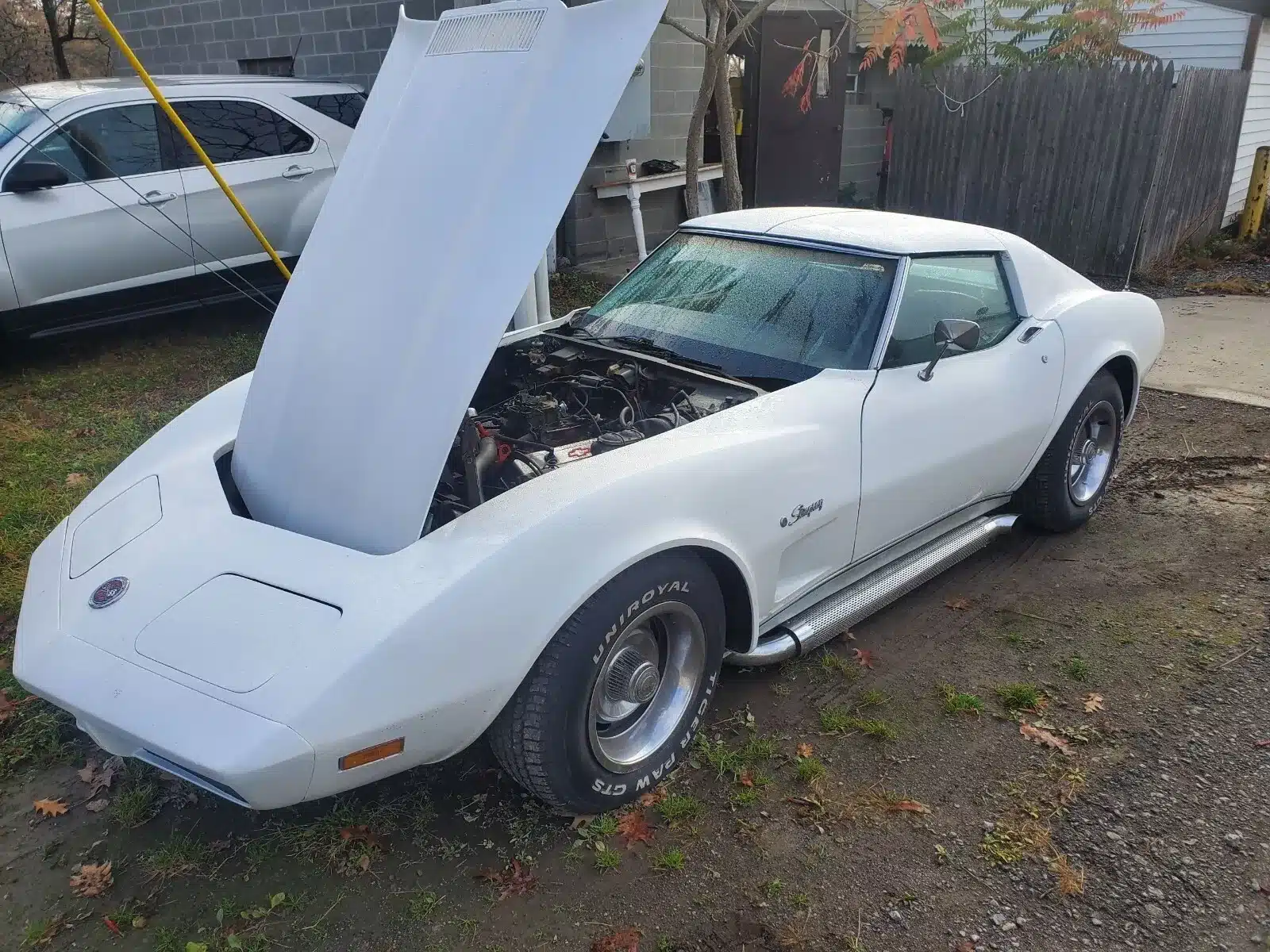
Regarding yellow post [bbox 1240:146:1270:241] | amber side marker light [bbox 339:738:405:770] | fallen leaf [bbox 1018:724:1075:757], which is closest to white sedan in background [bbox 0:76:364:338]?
amber side marker light [bbox 339:738:405:770]

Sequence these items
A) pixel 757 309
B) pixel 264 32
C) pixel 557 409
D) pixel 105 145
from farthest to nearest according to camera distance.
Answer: pixel 264 32 < pixel 105 145 < pixel 757 309 < pixel 557 409

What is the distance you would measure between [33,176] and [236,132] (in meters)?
1.45

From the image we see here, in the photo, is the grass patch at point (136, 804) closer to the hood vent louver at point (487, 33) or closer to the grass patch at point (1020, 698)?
the hood vent louver at point (487, 33)

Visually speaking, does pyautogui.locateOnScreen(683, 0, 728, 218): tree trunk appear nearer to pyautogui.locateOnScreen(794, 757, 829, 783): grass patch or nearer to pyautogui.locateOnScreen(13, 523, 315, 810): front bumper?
pyautogui.locateOnScreen(794, 757, 829, 783): grass patch

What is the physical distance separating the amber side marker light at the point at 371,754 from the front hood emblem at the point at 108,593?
2.66 feet

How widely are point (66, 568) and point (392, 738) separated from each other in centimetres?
121

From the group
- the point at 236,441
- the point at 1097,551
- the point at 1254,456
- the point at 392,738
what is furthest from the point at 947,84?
the point at 392,738

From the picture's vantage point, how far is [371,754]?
7.47 ft

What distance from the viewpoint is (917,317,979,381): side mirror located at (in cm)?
344

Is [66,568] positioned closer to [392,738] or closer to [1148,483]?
[392,738]

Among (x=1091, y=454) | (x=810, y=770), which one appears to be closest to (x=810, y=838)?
(x=810, y=770)

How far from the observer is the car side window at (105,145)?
6.18 metres

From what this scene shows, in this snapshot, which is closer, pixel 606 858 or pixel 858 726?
pixel 606 858

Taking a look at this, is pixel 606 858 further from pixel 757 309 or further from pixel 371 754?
pixel 757 309
